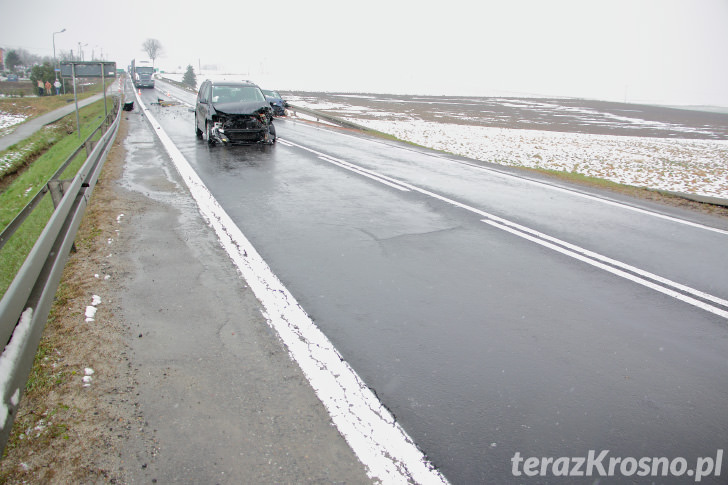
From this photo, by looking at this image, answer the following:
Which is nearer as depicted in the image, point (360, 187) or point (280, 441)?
point (280, 441)

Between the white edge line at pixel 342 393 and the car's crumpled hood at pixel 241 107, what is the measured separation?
32.7 ft

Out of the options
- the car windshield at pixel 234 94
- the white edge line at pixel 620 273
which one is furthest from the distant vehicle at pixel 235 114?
the white edge line at pixel 620 273

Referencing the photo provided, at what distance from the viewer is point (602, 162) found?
1844 centimetres

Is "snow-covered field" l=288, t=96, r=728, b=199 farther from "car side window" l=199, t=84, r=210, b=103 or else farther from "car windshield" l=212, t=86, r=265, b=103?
"car side window" l=199, t=84, r=210, b=103

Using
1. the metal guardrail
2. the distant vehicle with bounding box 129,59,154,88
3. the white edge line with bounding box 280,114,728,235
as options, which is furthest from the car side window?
the distant vehicle with bounding box 129,59,154,88

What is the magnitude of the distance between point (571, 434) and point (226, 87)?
588 inches

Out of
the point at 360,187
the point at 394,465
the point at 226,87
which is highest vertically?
the point at 226,87

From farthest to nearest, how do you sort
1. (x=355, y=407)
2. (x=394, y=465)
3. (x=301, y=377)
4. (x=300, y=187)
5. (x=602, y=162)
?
(x=602, y=162)
(x=300, y=187)
(x=301, y=377)
(x=355, y=407)
(x=394, y=465)

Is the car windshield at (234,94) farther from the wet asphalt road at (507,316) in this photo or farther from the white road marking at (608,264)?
the white road marking at (608,264)

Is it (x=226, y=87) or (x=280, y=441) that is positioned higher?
(x=226, y=87)

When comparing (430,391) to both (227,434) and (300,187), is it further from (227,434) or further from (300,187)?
(300,187)

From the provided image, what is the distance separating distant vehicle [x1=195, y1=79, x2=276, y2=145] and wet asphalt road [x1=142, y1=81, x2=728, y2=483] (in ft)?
19.7

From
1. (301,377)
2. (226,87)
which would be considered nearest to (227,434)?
(301,377)

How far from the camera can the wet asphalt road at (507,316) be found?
2.97 metres
